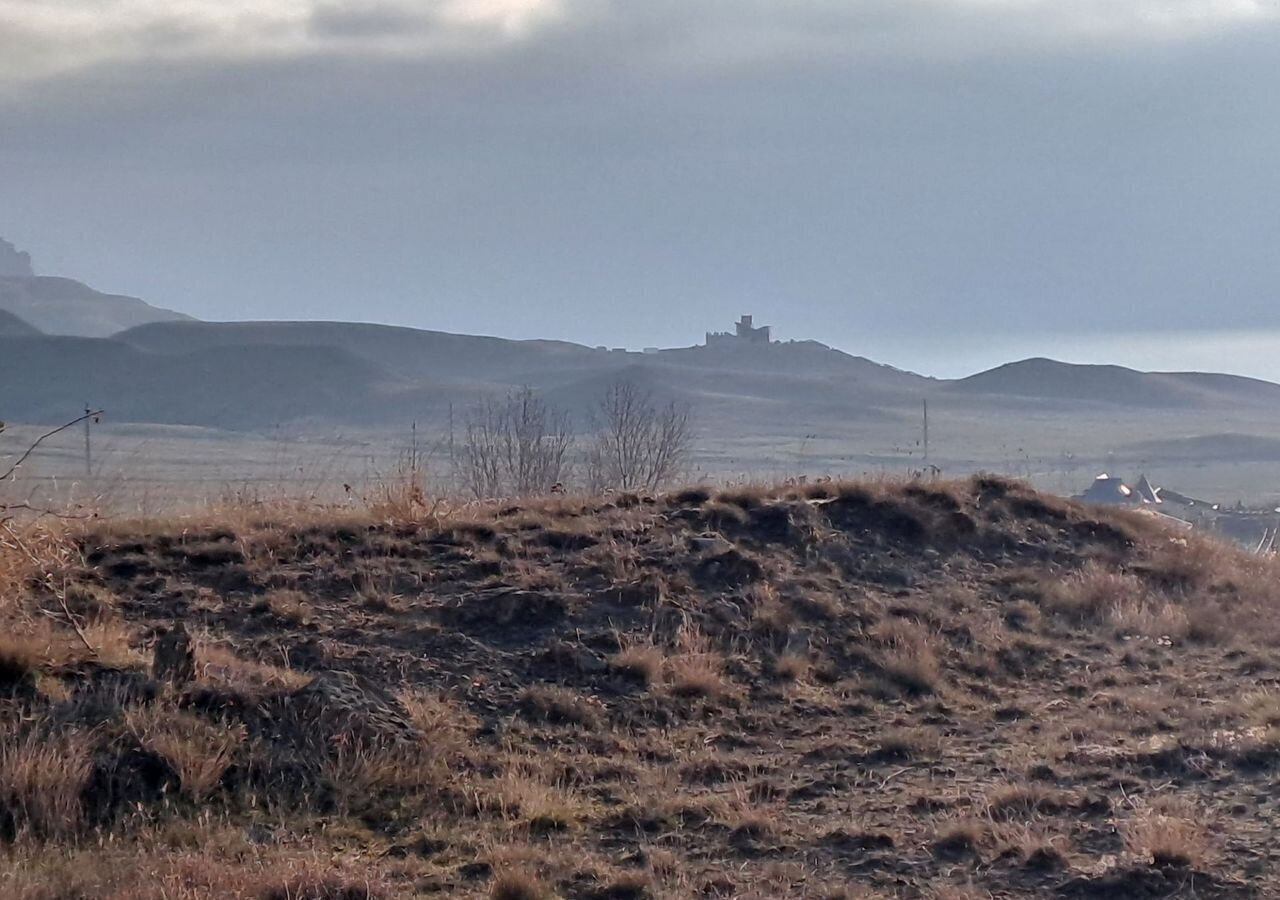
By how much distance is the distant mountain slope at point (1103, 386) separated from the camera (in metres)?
120

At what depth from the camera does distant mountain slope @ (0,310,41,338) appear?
11062cm

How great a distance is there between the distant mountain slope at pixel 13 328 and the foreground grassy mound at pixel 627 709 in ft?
351

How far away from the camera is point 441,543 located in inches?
417

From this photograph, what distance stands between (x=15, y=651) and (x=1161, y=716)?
594 centimetres

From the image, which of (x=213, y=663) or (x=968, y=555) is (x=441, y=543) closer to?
(x=213, y=663)

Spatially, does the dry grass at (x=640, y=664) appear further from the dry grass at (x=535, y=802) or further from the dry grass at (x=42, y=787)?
the dry grass at (x=42, y=787)

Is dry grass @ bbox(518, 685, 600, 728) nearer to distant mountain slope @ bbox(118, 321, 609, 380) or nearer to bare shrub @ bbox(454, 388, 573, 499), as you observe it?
bare shrub @ bbox(454, 388, 573, 499)

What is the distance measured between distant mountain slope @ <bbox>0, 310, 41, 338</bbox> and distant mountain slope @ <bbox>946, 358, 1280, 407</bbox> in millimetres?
67043

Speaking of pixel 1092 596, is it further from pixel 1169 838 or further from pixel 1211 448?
pixel 1211 448

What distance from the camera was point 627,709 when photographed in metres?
8.55

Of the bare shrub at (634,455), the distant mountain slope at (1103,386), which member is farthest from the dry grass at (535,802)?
the distant mountain slope at (1103,386)

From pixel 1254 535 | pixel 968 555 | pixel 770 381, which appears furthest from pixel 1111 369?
pixel 968 555

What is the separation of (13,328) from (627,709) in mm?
118063

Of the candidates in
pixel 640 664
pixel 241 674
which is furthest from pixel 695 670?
pixel 241 674
